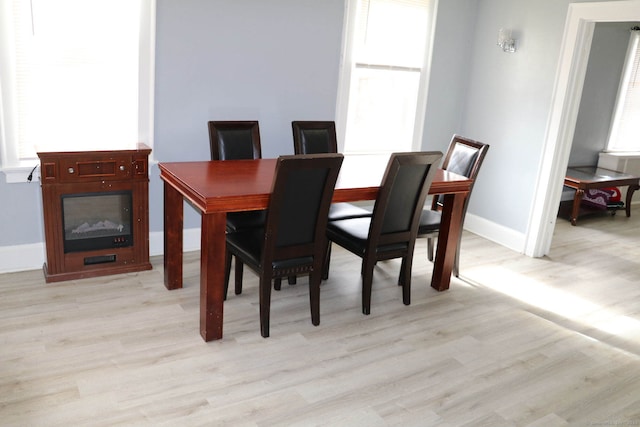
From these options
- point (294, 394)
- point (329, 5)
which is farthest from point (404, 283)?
point (329, 5)

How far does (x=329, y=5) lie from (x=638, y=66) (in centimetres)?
415

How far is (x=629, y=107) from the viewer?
21.3ft

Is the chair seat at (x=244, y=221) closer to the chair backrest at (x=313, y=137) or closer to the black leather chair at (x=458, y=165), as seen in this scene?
the chair backrest at (x=313, y=137)

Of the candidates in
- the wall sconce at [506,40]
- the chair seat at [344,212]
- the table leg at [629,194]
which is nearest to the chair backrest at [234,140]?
the chair seat at [344,212]

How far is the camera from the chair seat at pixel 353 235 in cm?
325

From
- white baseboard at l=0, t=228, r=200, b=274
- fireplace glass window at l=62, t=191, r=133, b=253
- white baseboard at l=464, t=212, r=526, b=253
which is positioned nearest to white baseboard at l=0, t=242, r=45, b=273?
white baseboard at l=0, t=228, r=200, b=274

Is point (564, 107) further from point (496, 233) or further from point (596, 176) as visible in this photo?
point (596, 176)

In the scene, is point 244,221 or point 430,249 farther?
point 430,249

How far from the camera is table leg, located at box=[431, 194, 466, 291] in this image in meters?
3.60

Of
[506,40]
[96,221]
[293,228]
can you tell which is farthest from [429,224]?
[96,221]

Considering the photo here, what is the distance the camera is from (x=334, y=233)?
3.43 metres

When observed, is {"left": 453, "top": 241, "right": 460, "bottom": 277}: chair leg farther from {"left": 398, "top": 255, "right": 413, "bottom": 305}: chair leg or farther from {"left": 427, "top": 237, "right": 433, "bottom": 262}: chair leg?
{"left": 398, "top": 255, "right": 413, "bottom": 305}: chair leg

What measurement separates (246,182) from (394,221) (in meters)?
0.90

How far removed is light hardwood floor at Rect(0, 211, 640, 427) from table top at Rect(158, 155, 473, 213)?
0.73 metres
